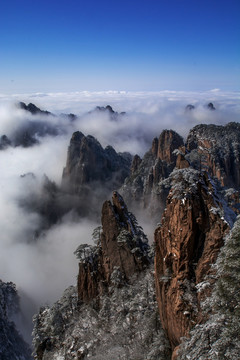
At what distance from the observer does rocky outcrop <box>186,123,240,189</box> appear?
337 feet

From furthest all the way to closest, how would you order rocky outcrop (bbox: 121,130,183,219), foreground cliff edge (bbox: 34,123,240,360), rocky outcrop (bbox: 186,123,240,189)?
rocky outcrop (bbox: 121,130,183,219)
rocky outcrop (bbox: 186,123,240,189)
foreground cliff edge (bbox: 34,123,240,360)

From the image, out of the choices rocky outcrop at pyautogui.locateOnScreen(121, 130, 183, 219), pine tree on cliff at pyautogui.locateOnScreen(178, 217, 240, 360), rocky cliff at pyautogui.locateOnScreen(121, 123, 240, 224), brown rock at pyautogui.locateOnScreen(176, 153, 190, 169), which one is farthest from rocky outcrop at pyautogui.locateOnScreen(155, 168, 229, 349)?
rocky outcrop at pyautogui.locateOnScreen(121, 130, 183, 219)

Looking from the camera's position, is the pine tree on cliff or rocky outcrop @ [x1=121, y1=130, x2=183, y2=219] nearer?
the pine tree on cliff

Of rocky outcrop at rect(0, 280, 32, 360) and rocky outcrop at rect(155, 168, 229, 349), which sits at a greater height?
rocky outcrop at rect(155, 168, 229, 349)

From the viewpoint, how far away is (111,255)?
5022 cm

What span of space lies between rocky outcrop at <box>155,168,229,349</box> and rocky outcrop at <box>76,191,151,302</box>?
58.0ft

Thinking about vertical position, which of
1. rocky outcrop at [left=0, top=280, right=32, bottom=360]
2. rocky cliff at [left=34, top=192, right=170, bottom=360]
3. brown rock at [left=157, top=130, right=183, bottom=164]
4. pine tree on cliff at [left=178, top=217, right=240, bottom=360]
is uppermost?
brown rock at [left=157, top=130, right=183, bottom=164]

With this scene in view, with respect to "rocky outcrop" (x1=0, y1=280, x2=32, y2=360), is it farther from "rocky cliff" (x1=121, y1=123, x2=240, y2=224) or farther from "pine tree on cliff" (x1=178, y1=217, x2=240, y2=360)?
"rocky cliff" (x1=121, y1=123, x2=240, y2=224)

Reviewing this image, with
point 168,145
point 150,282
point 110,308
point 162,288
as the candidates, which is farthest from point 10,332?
point 168,145

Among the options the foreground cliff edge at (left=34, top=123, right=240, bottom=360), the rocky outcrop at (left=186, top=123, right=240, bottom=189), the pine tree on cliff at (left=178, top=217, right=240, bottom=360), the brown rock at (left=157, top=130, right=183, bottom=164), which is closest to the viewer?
the pine tree on cliff at (left=178, top=217, right=240, bottom=360)

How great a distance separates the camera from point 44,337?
144ft

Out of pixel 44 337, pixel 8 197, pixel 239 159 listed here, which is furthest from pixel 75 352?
pixel 8 197

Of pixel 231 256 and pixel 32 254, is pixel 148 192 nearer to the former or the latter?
pixel 32 254

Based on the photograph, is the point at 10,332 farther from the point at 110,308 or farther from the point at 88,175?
the point at 88,175
